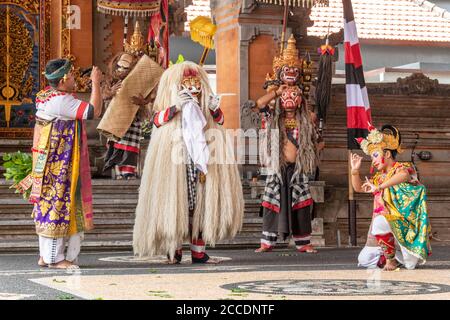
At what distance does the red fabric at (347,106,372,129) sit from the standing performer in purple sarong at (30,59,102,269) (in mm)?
3522

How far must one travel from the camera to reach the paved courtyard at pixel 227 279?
687 cm

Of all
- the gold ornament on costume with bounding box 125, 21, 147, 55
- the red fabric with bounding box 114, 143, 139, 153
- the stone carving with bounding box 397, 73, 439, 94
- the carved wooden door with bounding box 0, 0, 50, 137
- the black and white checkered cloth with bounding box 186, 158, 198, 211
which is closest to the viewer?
the black and white checkered cloth with bounding box 186, 158, 198, 211

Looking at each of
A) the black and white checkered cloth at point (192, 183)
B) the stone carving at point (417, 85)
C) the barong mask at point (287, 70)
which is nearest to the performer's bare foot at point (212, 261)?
the black and white checkered cloth at point (192, 183)

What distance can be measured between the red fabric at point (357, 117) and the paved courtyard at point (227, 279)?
184 cm

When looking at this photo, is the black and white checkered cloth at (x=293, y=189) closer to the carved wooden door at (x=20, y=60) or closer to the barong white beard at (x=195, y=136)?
the barong white beard at (x=195, y=136)

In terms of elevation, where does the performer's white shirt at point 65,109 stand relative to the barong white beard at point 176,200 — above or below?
above

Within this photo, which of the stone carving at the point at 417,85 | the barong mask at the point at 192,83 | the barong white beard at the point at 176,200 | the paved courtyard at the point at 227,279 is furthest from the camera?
the stone carving at the point at 417,85

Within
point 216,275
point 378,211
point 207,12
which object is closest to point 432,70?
point 207,12

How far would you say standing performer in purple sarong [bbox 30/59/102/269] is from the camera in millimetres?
9242

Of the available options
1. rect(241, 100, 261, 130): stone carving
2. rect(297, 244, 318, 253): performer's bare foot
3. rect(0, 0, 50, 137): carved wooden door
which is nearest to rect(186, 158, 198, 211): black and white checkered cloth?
rect(297, 244, 318, 253): performer's bare foot

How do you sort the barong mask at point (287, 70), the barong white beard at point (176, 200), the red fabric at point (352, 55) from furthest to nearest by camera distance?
1. the red fabric at point (352, 55)
2. the barong mask at point (287, 70)
3. the barong white beard at point (176, 200)

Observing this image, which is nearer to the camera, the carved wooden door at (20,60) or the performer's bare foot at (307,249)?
the performer's bare foot at (307,249)

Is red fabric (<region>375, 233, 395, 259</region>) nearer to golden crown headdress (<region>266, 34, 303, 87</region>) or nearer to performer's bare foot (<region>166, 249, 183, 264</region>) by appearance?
performer's bare foot (<region>166, 249, 183, 264</region>)
